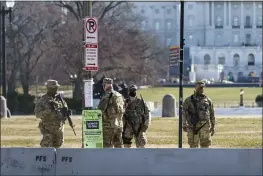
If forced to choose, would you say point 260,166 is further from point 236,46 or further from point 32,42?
point 236,46

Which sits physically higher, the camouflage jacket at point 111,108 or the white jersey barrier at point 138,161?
the camouflage jacket at point 111,108

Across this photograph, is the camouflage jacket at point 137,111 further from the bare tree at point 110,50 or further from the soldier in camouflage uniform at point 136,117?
the bare tree at point 110,50

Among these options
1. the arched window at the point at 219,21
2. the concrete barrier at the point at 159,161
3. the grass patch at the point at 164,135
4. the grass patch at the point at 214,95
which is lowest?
the grass patch at the point at 214,95

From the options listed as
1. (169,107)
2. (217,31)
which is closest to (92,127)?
(169,107)

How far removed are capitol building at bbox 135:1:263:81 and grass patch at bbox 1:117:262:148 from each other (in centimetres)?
10221

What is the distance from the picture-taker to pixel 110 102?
12.9 metres

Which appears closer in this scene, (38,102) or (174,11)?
(38,102)

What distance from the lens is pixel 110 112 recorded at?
12.8 m

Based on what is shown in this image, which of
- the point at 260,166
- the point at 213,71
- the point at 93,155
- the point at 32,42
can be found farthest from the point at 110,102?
the point at 213,71

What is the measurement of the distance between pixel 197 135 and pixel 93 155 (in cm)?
354

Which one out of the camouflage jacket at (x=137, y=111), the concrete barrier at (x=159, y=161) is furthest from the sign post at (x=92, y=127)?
the concrete barrier at (x=159, y=161)

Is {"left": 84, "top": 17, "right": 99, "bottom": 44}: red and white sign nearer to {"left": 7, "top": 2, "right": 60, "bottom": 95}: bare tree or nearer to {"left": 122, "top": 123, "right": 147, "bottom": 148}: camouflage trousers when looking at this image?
{"left": 122, "top": 123, "right": 147, "bottom": 148}: camouflage trousers

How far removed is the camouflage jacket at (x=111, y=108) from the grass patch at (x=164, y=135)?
18.1 ft

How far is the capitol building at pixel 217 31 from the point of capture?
450 ft
